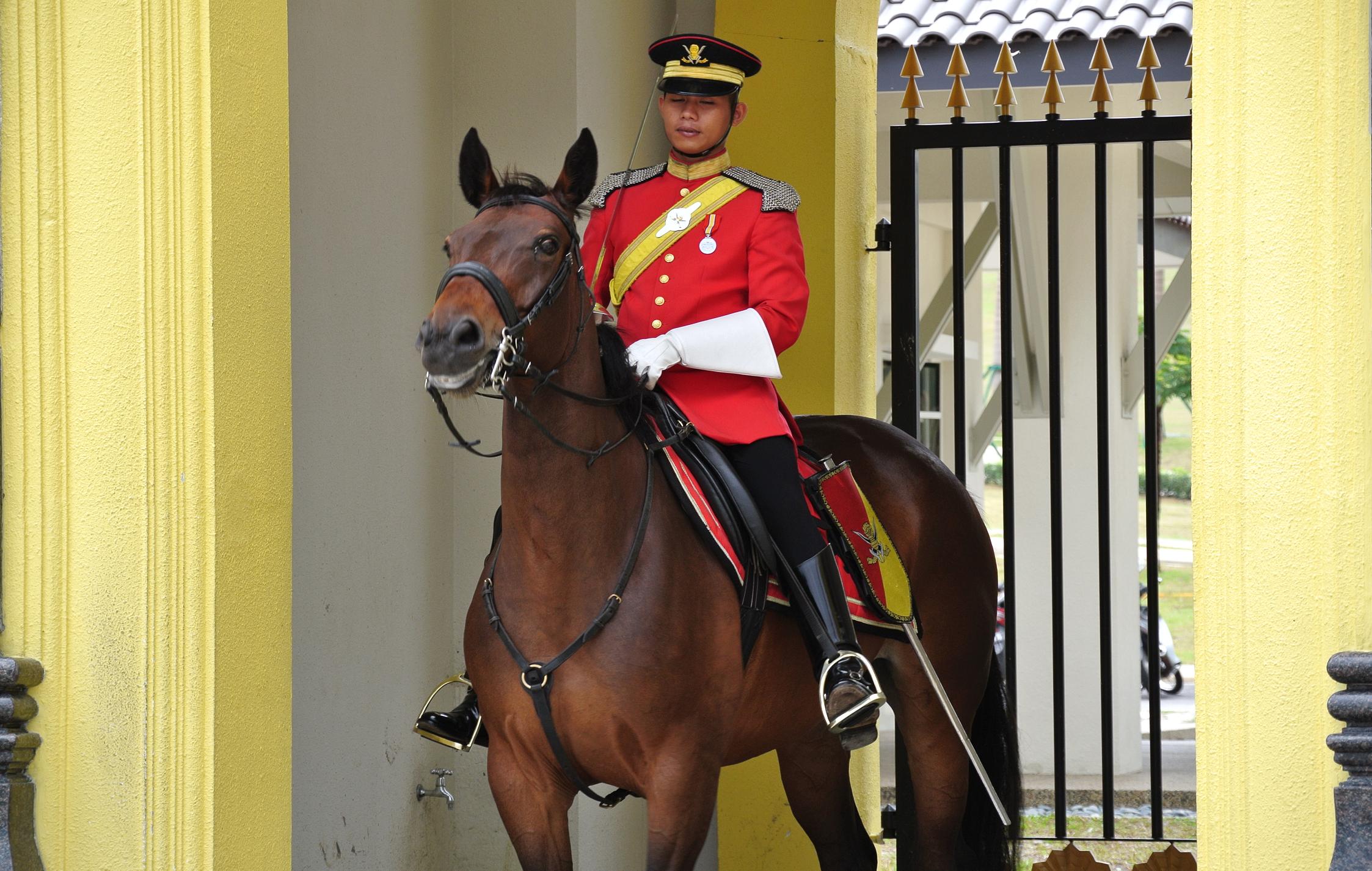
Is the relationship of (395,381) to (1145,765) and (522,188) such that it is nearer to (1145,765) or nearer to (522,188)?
(522,188)

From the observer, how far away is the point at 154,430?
3.36 m

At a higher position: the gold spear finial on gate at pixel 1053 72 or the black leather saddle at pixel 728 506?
the gold spear finial on gate at pixel 1053 72

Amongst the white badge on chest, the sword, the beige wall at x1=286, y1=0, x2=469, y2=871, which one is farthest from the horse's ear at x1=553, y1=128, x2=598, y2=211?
the sword

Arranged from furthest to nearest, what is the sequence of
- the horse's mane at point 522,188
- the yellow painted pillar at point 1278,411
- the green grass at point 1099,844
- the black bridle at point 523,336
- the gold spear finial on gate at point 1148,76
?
the green grass at point 1099,844 → the gold spear finial on gate at point 1148,76 → the horse's mane at point 522,188 → the black bridle at point 523,336 → the yellow painted pillar at point 1278,411

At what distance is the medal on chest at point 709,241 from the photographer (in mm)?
4109

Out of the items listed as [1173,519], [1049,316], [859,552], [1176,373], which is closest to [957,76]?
[1049,316]

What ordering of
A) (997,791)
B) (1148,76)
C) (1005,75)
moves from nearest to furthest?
1. (997,791)
2. (1148,76)
3. (1005,75)

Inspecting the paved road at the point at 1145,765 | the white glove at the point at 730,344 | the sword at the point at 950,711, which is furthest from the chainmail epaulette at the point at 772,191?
the paved road at the point at 1145,765

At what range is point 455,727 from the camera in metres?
3.98

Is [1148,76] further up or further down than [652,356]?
further up

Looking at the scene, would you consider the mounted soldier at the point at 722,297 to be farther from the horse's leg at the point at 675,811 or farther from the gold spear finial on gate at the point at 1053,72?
the gold spear finial on gate at the point at 1053,72

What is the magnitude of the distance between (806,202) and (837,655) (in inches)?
105

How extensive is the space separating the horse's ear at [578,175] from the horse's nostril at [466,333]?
24.8 inches

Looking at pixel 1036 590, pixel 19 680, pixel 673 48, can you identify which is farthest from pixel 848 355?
pixel 1036 590
